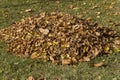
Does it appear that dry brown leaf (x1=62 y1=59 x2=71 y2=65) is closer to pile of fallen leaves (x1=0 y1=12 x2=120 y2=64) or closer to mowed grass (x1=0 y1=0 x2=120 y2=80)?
pile of fallen leaves (x1=0 y1=12 x2=120 y2=64)

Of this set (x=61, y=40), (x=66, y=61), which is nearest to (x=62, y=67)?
(x=66, y=61)

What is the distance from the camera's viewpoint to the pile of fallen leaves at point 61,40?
873cm

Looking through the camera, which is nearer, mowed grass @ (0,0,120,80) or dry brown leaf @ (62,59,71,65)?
mowed grass @ (0,0,120,80)

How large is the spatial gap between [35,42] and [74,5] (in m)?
5.61

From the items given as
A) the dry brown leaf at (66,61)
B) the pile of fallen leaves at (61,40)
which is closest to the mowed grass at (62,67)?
the dry brown leaf at (66,61)

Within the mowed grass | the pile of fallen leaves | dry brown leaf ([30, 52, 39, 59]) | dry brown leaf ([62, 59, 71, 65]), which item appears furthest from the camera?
dry brown leaf ([30, 52, 39, 59])

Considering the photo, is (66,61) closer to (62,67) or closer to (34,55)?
(62,67)

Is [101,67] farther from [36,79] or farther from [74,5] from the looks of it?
[74,5]

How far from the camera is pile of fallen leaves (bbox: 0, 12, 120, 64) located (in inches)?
344

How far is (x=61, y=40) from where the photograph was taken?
29.6ft

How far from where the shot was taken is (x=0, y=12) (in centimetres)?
1386

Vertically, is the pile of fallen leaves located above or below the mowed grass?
above

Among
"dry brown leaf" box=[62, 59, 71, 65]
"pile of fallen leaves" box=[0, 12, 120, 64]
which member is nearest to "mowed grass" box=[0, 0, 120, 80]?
"dry brown leaf" box=[62, 59, 71, 65]

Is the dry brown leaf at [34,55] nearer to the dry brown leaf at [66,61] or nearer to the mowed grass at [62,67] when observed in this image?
the mowed grass at [62,67]
